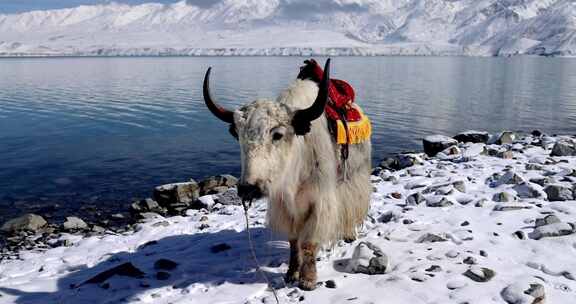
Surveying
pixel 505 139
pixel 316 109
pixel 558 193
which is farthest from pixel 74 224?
pixel 505 139

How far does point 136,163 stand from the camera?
1358 cm

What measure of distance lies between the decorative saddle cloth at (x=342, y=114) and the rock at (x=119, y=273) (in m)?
2.56

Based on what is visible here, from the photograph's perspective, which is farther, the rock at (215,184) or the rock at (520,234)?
the rock at (215,184)

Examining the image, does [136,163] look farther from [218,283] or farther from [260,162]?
[260,162]

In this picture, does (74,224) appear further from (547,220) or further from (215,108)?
(547,220)

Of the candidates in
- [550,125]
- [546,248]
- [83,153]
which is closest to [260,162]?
[546,248]

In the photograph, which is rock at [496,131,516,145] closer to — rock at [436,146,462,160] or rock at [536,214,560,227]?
rock at [436,146,462,160]

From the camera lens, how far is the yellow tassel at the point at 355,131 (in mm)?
4906

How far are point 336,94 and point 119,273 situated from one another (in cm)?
300

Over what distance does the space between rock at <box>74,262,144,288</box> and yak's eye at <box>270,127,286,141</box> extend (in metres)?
2.34

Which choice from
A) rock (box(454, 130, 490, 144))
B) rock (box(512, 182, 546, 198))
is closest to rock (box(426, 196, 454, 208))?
rock (box(512, 182, 546, 198))

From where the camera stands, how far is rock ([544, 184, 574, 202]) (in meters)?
6.41

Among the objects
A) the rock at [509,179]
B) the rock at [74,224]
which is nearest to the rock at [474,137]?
the rock at [509,179]

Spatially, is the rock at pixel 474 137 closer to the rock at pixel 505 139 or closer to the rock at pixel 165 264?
the rock at pixel 505 139
